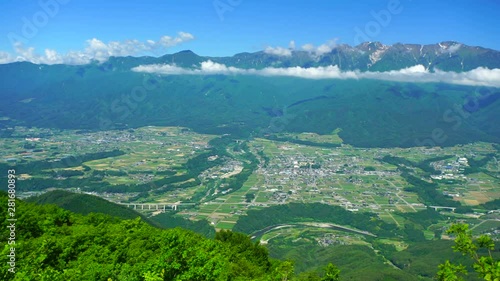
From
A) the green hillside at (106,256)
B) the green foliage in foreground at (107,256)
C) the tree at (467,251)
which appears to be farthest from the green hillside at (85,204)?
the tree at (467,251)

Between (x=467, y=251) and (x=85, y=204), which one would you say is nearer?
(x=467, y=251)

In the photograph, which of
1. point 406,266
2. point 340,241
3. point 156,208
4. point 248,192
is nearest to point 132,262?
point 406,266

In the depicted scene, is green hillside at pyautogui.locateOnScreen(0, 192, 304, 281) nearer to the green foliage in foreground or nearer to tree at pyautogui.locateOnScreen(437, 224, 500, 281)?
the green foliage in foreground

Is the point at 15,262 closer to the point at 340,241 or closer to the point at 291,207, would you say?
the point at 340,241

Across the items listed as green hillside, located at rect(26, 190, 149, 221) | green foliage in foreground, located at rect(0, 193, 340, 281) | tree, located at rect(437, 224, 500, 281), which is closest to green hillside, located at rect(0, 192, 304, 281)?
green foliage in foreground, located at rect(0, 193, 340, 281)

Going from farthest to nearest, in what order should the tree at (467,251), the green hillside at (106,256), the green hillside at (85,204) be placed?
the green hillside at (85,204) < the green hillside at (106,256) < the tree at (467,251)

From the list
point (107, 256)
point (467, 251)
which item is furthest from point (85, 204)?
point (467, 251)

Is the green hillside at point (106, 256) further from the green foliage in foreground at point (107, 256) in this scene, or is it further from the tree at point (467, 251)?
the tree at point (467, 251)

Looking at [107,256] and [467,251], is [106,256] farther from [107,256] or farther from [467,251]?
[467,251]
